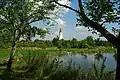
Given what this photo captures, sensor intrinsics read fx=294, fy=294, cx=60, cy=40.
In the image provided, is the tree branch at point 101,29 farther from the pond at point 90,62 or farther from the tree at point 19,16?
the tree at point 19,16

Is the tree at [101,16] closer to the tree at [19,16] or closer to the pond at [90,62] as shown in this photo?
the pond at [90,62]

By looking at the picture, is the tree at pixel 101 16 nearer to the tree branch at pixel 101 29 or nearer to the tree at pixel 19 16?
the tree branch at pixel 101 29

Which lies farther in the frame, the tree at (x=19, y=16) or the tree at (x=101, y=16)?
the tree at (x=19, y=16)

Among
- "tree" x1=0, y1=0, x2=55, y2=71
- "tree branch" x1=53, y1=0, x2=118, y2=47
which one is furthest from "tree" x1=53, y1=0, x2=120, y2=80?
"tree" x1=0, y1=0, x2=55, y2=71

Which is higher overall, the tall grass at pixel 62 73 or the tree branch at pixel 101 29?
the tree branch at pixel 101 29

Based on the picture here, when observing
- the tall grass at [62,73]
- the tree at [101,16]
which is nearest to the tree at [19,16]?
the tall grass at [62,73]

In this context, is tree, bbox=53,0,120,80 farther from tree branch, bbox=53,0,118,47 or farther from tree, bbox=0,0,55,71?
tree, bbox=0,0,55,71

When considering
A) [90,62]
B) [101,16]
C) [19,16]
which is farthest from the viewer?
[90,62]

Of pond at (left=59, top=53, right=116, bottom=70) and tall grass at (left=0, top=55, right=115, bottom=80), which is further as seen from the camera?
pond at (left=59, top=53, right=116, bottom=70)

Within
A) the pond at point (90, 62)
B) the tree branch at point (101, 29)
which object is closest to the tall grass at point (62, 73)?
the pond at point (90, 62)

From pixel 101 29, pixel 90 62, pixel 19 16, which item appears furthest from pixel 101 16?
pixel 90 62

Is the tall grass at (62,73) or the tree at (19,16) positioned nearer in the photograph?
the tall grass at (62,73)

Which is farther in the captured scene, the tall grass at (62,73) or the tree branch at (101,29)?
the tall grass at (62,73)

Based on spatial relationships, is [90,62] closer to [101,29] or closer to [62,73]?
[62,73]
